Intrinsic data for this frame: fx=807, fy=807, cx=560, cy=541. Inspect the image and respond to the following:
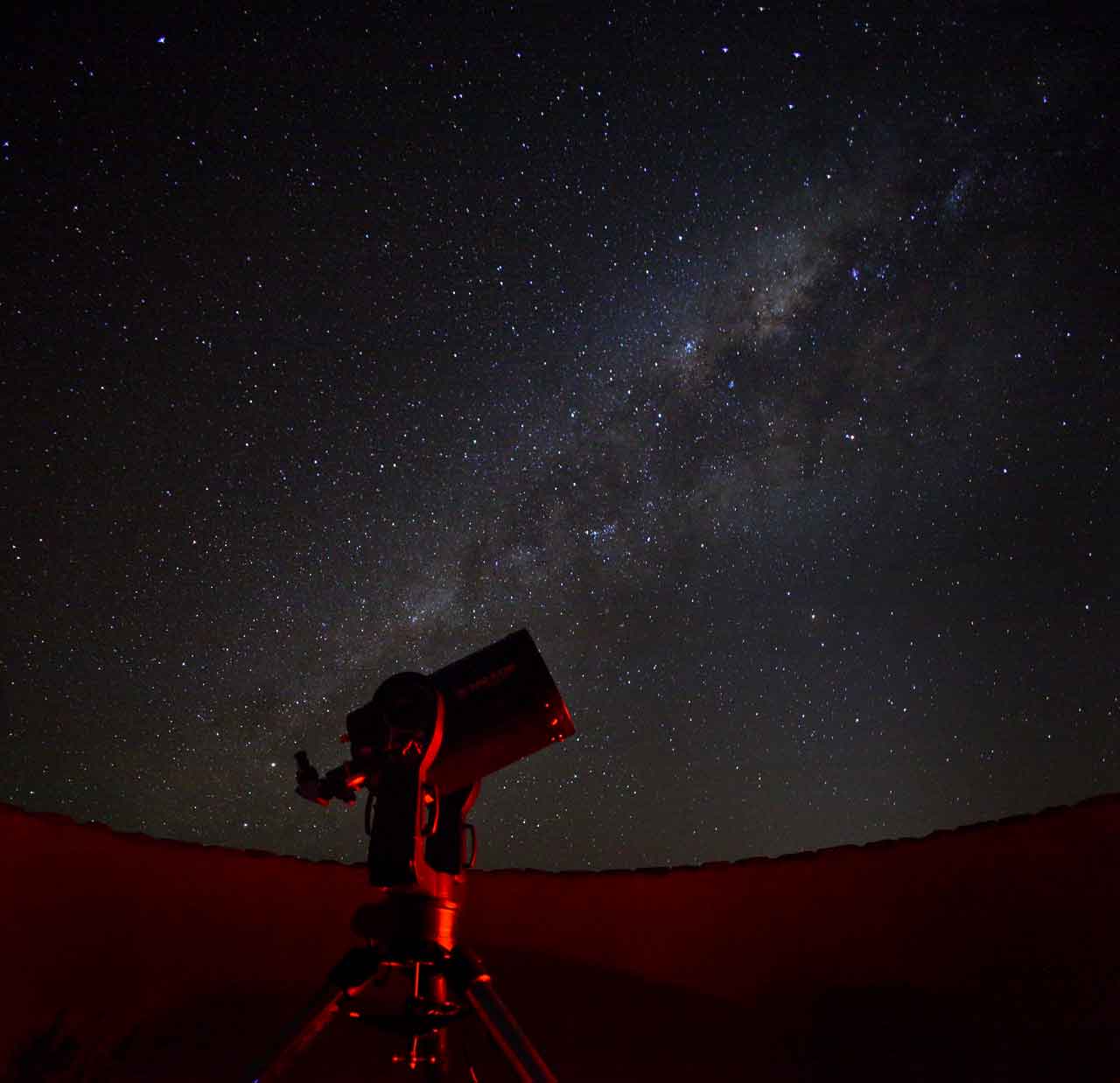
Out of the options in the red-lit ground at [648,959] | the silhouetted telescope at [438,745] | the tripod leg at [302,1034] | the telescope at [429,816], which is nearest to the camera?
the tripod leg at [302,1034]

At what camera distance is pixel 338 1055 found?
486 centimetres

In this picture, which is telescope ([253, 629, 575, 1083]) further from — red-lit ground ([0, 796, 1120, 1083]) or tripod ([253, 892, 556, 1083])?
red-lit ground ([0, 796, 1120, 1083])

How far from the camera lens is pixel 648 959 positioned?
5.24m

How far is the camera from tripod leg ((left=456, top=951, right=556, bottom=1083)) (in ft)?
6.06

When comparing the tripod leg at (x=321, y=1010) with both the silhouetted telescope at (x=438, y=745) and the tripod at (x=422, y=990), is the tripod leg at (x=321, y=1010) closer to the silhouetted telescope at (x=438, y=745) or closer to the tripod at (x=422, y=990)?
the tripod at (x=422, y=990)

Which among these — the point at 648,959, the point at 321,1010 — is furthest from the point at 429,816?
the point at 648,959

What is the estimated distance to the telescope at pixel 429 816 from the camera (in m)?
1.97

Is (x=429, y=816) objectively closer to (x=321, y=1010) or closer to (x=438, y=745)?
(x=438, y=745)

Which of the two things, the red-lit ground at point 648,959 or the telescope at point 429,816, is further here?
the red-lit ground at point 648,959

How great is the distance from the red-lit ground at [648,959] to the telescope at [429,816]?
2.30 meters

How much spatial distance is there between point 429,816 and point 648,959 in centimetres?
346

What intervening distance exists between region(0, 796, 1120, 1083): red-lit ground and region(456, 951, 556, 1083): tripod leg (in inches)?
103

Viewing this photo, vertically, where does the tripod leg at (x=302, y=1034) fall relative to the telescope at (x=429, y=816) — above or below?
below

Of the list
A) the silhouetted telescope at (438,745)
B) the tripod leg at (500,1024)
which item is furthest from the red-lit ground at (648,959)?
the tripod leg at (500,1024)
